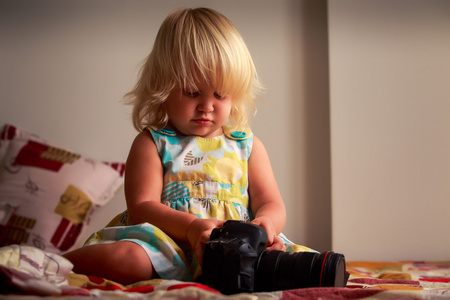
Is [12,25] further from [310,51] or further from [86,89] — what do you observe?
[310,51]

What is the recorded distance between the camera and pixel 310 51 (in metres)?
2.00

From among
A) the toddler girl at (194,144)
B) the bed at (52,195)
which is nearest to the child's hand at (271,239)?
the toddler girl at (194,144)

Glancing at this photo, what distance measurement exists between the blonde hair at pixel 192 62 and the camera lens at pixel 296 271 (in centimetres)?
46

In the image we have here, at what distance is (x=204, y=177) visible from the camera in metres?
1.15

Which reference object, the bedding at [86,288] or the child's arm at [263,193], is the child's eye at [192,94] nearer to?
the child's arm at [263,193]

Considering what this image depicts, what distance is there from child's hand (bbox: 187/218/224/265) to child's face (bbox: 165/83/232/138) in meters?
0.29

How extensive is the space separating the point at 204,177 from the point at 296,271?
0.42 m

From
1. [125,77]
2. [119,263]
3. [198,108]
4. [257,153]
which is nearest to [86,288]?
[119,263]

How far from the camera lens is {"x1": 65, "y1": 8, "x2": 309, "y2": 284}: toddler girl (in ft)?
3.56

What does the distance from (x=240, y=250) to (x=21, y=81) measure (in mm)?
1622

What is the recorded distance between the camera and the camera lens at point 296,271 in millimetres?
774

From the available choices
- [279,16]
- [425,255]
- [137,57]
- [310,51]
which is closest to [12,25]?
[137,57]

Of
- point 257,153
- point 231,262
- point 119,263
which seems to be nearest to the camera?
point 231,262

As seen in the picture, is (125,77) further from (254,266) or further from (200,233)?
(254,266)
